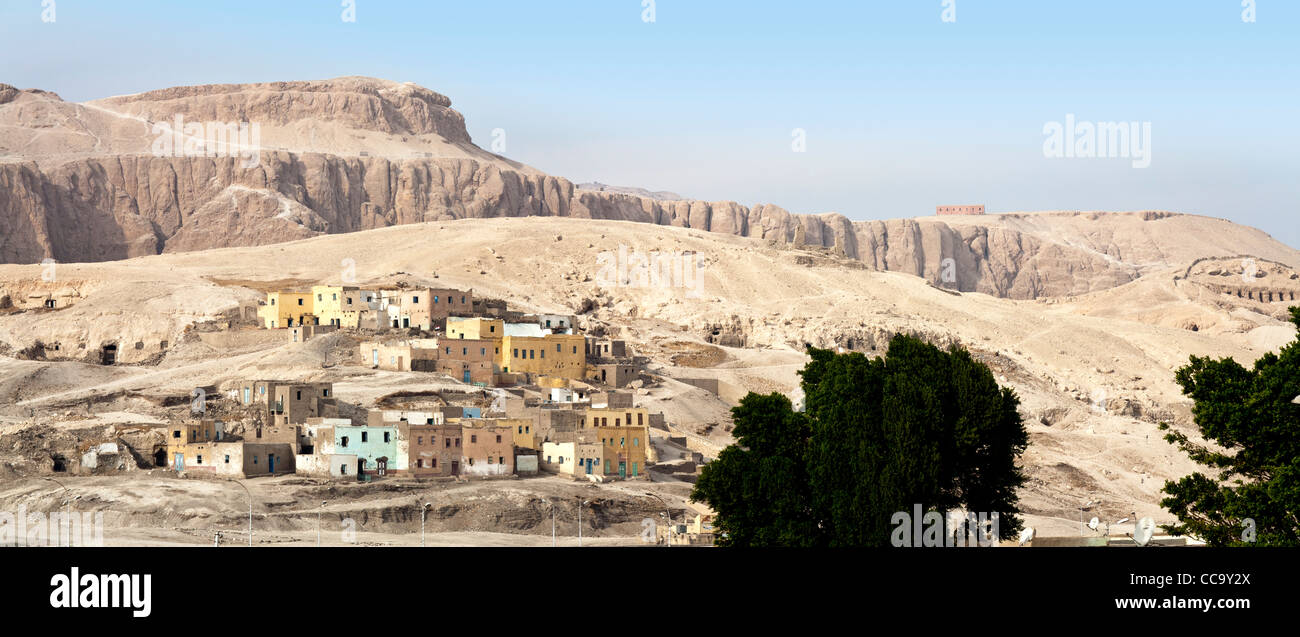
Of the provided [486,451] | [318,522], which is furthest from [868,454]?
[486,451]

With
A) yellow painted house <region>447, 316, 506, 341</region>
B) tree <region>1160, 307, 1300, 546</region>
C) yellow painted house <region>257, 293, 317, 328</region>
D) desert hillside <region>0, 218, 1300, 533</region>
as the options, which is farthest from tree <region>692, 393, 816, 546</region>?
yellow painted house <region>257, 293, 317, 328</region>

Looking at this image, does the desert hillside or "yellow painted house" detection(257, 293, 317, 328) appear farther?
"yellow painted house" detection(257, 293, 317, 328)

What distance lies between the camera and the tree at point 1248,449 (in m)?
32.8

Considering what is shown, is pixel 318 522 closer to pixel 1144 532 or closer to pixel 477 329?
pixel 477 329

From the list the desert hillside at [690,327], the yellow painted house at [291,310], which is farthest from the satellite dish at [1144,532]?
the yellow painted house at [291,310]

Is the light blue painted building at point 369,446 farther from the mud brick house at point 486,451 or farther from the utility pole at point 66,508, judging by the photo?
the utility pole at point 66,508

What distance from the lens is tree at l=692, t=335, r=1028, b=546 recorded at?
1650 inches

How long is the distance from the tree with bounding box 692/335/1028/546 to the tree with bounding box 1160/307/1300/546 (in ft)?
28.7

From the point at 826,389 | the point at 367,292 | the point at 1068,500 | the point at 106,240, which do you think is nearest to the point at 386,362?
the point at 367,292

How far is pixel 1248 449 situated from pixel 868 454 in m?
10.5

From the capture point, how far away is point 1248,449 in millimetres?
34281

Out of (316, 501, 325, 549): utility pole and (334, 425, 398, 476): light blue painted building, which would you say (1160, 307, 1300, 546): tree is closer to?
(316, 501, 325, 549): utility pole

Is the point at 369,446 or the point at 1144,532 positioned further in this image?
the point at 369,446
